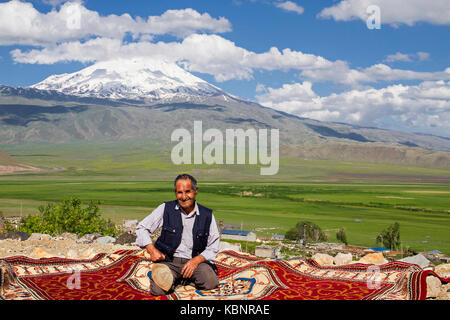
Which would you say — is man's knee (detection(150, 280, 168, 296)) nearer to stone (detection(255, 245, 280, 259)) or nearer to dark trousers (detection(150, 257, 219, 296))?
dark trousers (detection(150, 257, 219, 296))

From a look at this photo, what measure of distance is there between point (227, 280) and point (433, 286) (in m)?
2.34

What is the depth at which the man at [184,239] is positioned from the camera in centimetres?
465

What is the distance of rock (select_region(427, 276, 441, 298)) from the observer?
482 centimetres

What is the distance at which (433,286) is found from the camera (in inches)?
192

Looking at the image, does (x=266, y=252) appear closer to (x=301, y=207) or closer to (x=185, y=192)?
(x=185, y=192)

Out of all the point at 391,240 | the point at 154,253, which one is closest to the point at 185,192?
the point at 154,253

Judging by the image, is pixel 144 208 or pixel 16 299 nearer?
pixel 16 299

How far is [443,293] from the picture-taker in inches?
198

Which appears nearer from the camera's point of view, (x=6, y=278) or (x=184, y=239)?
(x=6, y=278)

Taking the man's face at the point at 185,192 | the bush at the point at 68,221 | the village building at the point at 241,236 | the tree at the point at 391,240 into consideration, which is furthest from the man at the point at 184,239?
the tree at the point at 391,240

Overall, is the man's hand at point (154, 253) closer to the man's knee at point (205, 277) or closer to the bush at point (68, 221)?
the man's knee at point (205, 277)

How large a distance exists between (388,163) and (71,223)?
139m
